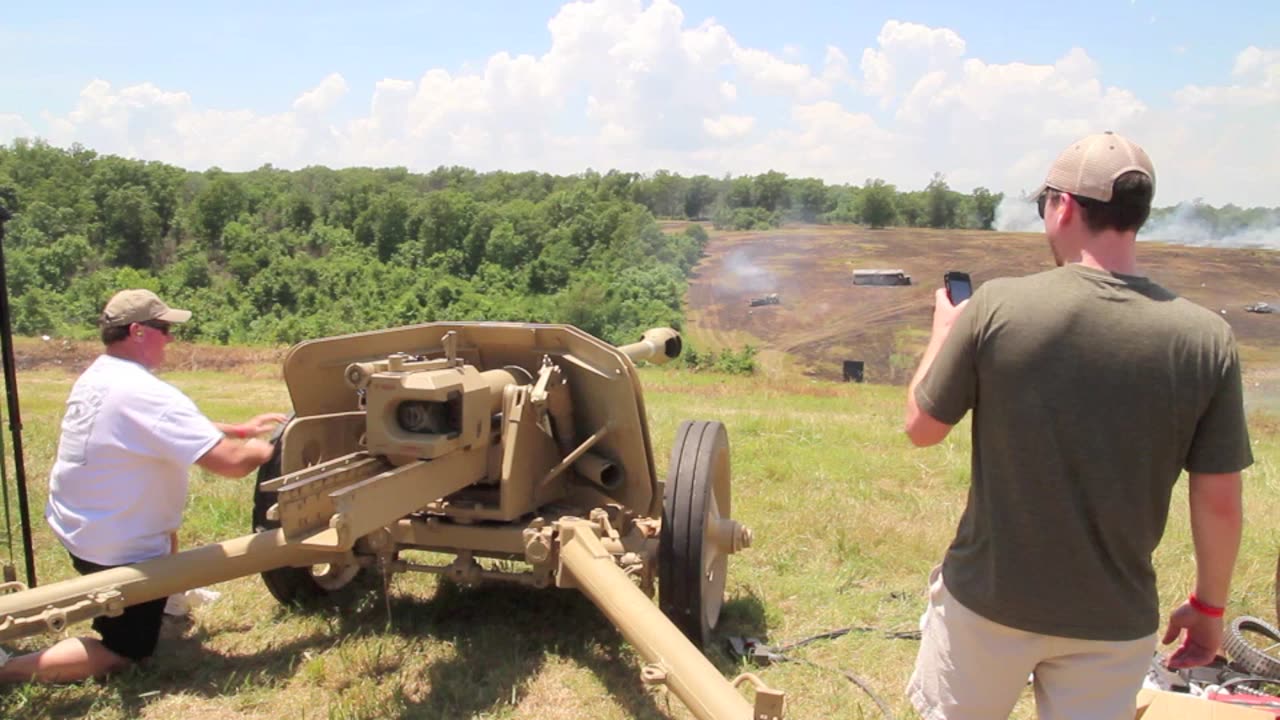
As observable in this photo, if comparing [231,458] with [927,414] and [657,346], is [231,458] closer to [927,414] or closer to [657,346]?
[657,346]

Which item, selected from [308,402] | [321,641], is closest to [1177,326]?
[308,402]

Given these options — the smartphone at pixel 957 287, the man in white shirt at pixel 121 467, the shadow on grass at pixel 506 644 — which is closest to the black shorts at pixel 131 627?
the man in white shirt at pixel 121 467

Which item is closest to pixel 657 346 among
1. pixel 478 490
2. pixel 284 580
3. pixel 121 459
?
pixel 478 490

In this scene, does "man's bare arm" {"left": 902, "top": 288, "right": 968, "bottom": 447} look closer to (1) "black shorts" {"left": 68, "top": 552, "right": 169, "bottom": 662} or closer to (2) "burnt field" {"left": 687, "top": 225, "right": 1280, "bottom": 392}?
(1) "black shorts" {"left": 68, "top": 552, "right": 169, "bottom": 662}

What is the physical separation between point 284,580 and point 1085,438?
3945 millimetres

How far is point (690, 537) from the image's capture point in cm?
433

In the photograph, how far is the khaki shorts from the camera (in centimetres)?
230

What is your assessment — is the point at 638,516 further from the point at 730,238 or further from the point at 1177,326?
the point at 730,238

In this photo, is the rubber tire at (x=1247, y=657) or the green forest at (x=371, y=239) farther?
the green forest at (x=371, y=239)

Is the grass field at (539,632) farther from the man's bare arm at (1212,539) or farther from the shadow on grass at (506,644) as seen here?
the man's bare arm at (1212,539)

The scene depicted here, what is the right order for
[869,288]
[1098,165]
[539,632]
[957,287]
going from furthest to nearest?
[869,288]
[539,632]
[957,287]
[1098,165]

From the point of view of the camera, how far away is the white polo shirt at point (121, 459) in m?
3.85

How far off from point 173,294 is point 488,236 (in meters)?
20.1

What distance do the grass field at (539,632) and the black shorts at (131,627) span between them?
13 cm
